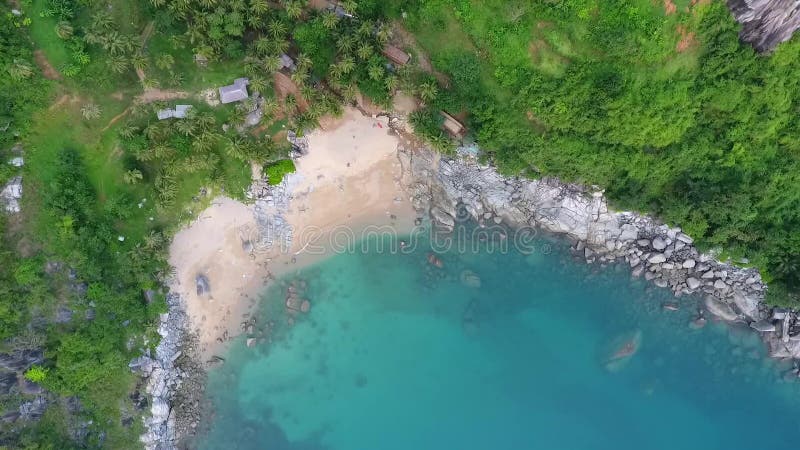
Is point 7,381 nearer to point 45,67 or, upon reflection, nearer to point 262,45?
point 45,67

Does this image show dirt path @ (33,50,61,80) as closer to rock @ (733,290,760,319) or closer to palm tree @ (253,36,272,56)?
palm tree @ (253,36,272,56)

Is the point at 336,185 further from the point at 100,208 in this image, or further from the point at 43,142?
the point at 43,142

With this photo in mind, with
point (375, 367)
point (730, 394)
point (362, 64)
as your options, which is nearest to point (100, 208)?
point (362, 64)

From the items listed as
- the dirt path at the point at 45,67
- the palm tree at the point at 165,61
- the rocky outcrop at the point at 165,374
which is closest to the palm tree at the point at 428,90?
the palm tree at the point at 165,61

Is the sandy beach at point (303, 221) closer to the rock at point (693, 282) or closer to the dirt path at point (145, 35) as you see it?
the dirt path at point (145, 35)

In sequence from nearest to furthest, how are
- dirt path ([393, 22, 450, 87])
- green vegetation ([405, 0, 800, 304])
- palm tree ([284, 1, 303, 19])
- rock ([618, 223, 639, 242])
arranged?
green vegetation ([405, 0, 800, 304])
palm tree ([284, 1, 303, 19])
dirt path ([393, 22, 450, 87])
rock ([618, 223, 639, 242])

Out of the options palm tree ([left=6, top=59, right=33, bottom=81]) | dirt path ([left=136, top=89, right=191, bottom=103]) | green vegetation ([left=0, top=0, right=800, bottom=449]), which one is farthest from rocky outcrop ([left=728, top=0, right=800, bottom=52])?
palm tree ([left=6, top=59, right=33, bottom=81])
